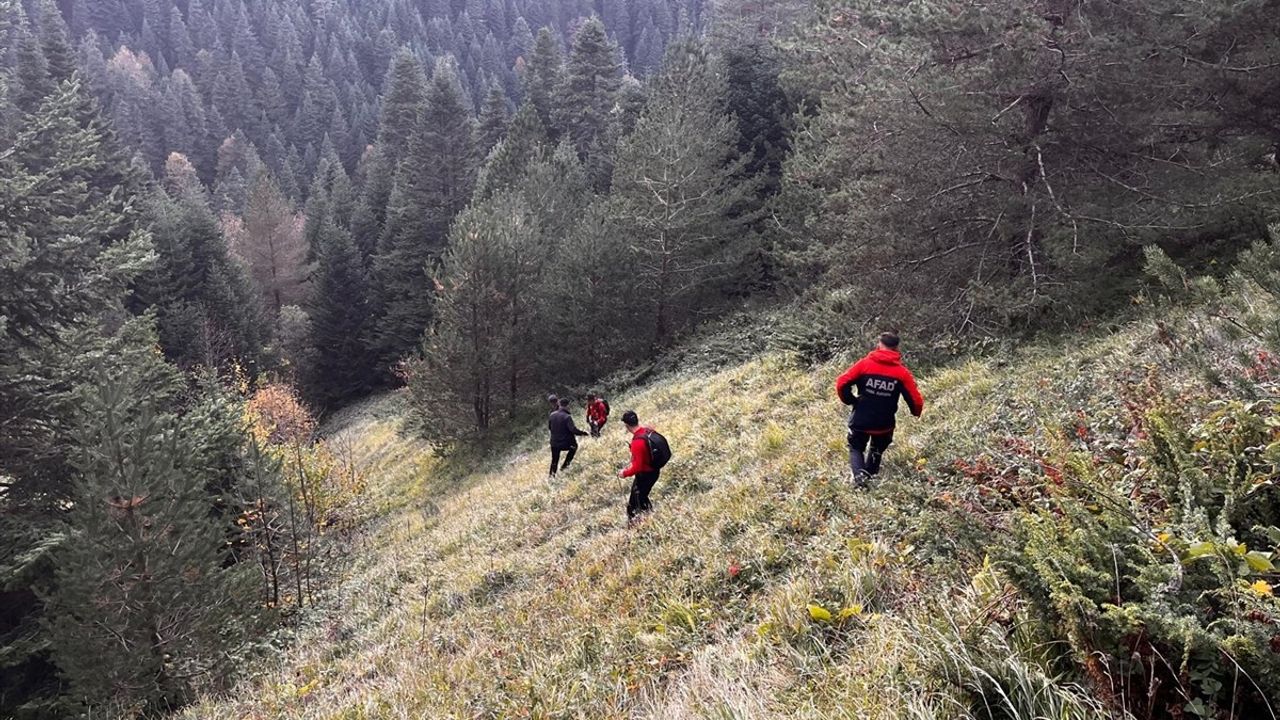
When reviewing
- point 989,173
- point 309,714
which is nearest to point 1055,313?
point 989,173

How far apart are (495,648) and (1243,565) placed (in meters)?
5.19

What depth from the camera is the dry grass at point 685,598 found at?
3665 mm

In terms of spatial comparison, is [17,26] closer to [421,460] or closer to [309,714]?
[421,460]

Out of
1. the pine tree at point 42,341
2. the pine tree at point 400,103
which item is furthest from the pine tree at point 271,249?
the pine tree at point 42,341

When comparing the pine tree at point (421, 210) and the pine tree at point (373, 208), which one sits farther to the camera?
the pine tree at point (373, 208)

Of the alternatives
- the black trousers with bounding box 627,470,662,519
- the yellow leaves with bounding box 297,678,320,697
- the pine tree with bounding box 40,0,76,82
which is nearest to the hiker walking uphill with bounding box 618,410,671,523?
the black trousers with bounding box 627,470,662,519

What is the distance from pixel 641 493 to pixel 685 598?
10.2 ft

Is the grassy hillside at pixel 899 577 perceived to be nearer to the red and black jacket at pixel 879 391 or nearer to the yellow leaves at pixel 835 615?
the yellow leaves at pixel 835 615

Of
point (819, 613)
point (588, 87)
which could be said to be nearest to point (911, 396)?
point (819, 613)

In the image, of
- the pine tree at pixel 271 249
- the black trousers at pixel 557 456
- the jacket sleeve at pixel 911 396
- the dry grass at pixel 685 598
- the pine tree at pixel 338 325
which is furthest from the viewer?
the pine tree at pixel 271 249

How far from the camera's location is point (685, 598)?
5602mm

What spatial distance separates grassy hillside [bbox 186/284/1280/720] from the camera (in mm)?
2512

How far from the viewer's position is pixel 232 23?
326 ft

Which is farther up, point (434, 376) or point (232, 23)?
point (232, 23)
